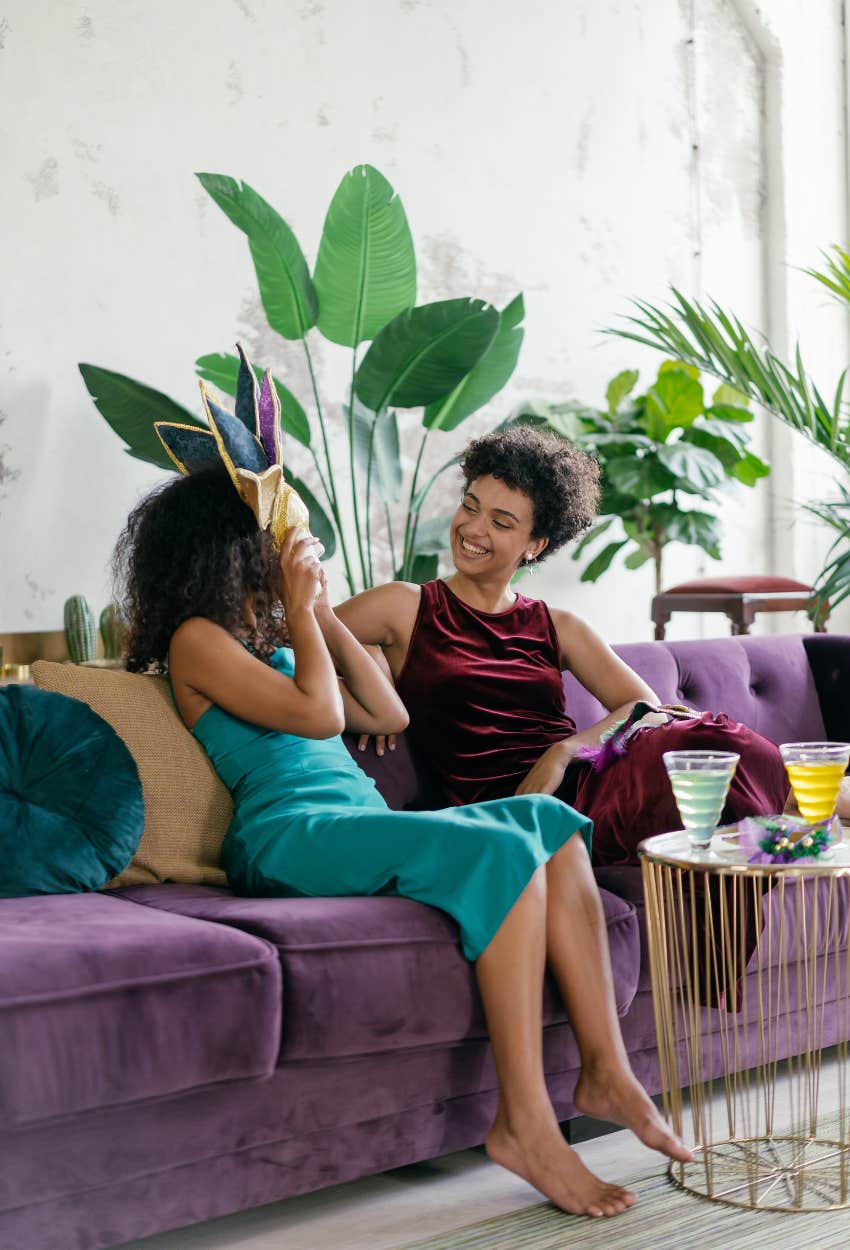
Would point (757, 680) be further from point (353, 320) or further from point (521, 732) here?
point (353, 320)

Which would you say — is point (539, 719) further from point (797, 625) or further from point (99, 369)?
point (797, 625)

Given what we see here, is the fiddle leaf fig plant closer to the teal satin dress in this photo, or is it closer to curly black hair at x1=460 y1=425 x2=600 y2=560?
curly black hair at x1=460 y1=425 x2=600 y2=560

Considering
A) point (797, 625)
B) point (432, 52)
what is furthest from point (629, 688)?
point (797, 625)

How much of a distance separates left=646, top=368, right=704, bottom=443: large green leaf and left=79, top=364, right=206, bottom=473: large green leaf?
182 cm

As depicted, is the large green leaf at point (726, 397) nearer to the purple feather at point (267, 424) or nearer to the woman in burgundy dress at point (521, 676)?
the woman in burgundy dress at point (521, 676)

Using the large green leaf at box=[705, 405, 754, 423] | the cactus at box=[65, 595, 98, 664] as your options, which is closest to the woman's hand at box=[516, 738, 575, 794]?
the cactus at box=[65, 595, 98, 664]

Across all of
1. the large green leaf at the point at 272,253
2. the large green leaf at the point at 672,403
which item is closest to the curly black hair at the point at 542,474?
the large green leaf at the point at 272,253

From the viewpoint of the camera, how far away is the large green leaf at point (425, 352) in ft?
12.4

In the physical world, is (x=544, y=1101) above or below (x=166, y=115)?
below

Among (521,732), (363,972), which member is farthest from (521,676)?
(363,972)

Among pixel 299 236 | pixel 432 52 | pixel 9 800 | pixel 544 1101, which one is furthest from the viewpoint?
pixel 432 52

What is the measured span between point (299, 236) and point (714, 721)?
9.30ft

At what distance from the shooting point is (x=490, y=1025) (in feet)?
5.82

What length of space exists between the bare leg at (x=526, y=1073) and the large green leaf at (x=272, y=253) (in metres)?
2.45
